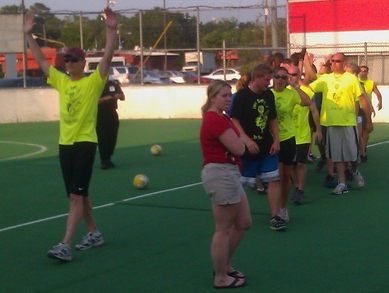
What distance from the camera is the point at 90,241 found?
25.1 ft

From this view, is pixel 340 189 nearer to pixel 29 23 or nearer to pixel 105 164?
pixel 105 164

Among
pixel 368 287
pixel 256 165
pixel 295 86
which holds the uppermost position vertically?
pixel 295 86

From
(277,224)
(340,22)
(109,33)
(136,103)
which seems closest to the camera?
(109,33)

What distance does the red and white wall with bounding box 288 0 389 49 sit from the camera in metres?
34.0

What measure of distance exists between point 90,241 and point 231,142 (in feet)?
8.07

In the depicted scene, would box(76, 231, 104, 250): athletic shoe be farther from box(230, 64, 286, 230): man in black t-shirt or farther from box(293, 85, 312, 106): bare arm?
box(293, 85, 312, 106): bare arm

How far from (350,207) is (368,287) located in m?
3.54

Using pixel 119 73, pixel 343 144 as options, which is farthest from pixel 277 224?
pixel 119 73

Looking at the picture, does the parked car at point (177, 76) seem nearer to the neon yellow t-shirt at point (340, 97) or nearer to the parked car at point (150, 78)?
the parked car at point (150, 78)

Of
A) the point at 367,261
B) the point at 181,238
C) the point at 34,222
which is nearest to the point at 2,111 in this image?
the point at 34,222

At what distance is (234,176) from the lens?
5.98 meters

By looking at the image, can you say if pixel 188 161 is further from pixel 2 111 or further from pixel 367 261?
pixel 2 111

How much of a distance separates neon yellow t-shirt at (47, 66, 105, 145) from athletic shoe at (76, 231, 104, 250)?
3.41 feet

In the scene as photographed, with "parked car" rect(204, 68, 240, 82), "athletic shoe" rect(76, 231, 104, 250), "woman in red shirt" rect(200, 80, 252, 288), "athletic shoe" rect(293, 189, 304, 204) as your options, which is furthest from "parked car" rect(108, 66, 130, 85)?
"woman in red shirt" rect(200, 80, 252, 288)
